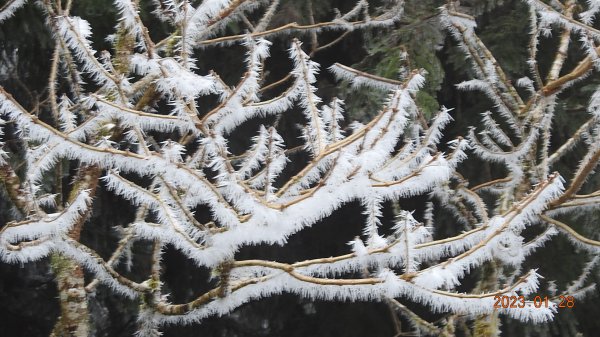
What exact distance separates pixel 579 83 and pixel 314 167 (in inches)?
134

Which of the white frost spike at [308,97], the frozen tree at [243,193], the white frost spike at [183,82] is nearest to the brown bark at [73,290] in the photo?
the frozen tree at [243,193]

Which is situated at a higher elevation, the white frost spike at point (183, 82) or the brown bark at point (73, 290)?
the white frost spike at point (183, 82)

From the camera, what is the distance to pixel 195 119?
5.90 feet

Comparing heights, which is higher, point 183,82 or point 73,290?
point 183,82

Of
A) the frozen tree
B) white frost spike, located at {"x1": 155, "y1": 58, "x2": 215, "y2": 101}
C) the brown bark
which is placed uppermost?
white frost spike, located at {"x1": 155, "y1": 58, "x2": 215, "y2": 101}

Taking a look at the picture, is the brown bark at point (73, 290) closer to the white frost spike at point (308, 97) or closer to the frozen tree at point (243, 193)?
the frozen tree at point (243, 193)

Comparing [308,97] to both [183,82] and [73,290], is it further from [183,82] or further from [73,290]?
[73,290]

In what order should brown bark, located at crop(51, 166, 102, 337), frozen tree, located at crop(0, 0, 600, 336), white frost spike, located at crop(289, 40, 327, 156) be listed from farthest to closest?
brown bark, located at crop(51, 166, 102, 337) < white frost spike, located at crop(289, 40, 327, 156) < frozen tree, located at crop(0, 0, 600, 336)

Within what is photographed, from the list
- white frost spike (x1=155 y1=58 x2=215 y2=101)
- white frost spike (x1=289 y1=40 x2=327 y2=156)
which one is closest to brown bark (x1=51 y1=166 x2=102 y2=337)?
white frost spike (x1=155 y1=58 x2=215 y2=101)

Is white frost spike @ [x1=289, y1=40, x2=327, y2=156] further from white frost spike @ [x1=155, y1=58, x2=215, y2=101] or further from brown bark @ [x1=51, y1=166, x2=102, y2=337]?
brown bark @ [x1=51, y1=166, x2=102, y2=337]

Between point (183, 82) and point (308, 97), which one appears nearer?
point (183, 82)

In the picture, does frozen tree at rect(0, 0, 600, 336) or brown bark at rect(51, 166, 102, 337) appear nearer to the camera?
frozen tree at rect(0, 0, 600, 336)

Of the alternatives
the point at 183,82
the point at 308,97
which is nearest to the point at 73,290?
the point at 183,82

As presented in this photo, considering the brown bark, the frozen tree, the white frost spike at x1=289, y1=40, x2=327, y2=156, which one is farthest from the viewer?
the brown bark
